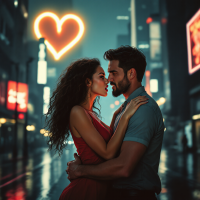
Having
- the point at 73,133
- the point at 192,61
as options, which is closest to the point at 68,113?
the point at 73,133

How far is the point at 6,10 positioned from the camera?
3716 centimetres

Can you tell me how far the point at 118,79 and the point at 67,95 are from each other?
804 mm

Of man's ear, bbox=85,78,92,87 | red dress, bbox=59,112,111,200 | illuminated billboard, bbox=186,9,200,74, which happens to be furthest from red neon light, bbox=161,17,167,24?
red dress, bbox=59,112,111,200

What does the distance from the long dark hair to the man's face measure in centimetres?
59

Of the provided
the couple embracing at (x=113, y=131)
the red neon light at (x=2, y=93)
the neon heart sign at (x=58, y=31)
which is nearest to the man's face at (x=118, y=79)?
the couple embracing at (x=113, y=131)

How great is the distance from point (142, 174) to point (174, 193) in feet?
20.0

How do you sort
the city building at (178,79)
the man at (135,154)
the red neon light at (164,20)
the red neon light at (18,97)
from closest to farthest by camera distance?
the man at (135,154)
the city building at (178,79)
the red neon light at (18,97)
the red neon light at (164,20)

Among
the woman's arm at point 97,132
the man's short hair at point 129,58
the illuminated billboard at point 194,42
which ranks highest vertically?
the illuminated billboard at point 194,42

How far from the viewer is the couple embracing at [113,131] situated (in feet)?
8.14

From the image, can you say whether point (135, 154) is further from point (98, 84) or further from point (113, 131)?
point (98, 84)

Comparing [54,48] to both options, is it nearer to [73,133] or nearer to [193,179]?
[193,179]

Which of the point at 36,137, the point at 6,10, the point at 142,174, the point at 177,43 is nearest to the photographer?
the point at 142,174

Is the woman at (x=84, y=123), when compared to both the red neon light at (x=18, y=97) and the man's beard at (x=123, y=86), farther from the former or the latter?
the red neon light at (x=18, y=97)

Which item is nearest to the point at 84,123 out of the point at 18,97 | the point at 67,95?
the point at 67,95
